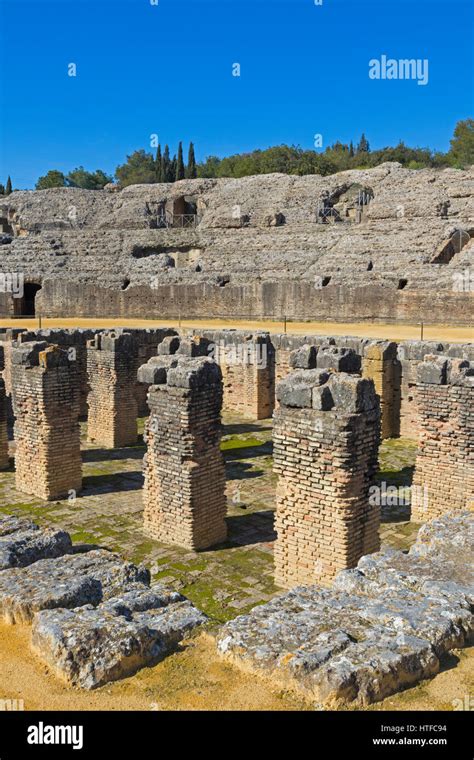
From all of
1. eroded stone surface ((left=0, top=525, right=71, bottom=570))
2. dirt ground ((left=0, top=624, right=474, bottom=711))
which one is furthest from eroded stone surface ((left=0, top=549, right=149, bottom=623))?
dirt ground ((left=0, top=624, right=474, bottom=711))

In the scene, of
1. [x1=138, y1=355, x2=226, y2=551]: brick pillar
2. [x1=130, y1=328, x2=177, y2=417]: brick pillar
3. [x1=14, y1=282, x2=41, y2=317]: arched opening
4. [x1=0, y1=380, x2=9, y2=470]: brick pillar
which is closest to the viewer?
[x1=138, y1=355, x2=226, y2=551]: brick pillar

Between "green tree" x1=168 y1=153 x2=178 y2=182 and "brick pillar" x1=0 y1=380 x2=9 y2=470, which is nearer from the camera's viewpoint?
"brick pillar" x1=0 y1=380 x2=9 y2=470

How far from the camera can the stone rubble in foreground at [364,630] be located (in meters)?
4.12

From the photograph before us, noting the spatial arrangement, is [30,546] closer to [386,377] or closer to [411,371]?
[386,377]

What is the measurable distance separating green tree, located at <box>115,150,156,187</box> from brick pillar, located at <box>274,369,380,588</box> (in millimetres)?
70532

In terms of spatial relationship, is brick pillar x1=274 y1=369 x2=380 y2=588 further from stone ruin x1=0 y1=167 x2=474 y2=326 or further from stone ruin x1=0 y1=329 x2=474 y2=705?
stone ruin x1=0 y1=167 x2=474 y2=326

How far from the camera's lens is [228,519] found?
37.1ft

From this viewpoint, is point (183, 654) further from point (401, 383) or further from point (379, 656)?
point (401, 383)

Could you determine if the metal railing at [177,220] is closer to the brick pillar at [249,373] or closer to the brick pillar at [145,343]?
the brick pillar at [145,343]

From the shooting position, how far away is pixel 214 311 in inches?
1299

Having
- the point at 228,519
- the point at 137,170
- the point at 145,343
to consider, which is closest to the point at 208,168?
the point at 137,170

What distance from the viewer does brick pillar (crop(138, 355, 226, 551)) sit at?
32.8ft

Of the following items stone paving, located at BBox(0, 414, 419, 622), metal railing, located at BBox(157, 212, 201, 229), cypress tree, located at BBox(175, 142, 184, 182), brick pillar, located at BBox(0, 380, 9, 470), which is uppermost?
cypress tree, located at BBox(175, 142, 184, 182)

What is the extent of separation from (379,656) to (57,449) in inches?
374
